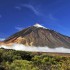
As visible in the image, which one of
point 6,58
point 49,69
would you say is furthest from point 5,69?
point 6,58

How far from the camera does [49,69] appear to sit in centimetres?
5178

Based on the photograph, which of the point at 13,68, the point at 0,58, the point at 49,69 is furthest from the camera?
the point at 0,58

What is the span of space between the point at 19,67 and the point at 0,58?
20.9 metres

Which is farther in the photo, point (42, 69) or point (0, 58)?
point (0, 58)

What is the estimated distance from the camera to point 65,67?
4584cm

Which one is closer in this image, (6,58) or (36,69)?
(36,69)

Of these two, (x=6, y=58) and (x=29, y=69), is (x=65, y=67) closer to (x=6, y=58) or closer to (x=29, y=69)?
(x=29, y=69)

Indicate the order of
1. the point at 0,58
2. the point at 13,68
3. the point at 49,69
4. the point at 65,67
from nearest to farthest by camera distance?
1. the point at 65,67
2. the point at 49,69
3. the point at 13,68
4. the point at 0,58

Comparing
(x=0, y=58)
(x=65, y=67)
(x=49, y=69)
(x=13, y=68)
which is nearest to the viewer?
(x=65, y=67)

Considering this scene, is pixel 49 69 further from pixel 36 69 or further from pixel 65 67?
pixel 65 67

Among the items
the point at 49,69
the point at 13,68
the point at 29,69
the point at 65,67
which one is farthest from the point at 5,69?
the point at 65,67

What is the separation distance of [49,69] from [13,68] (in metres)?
8.06

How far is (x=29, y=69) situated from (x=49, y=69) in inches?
167

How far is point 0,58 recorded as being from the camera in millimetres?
76188
